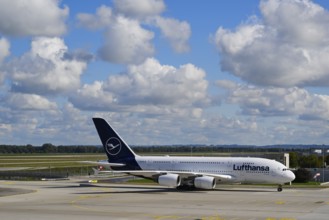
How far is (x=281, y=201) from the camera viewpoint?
145ft

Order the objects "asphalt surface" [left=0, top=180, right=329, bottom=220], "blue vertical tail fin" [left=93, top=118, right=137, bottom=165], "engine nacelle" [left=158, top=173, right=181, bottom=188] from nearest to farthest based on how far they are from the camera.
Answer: "asphalt surface" [left=0, top=180, right=329, bottom=220]
"engine nacelle" [left=158, top=173, right=181, bottom=188]
"blue vertical tail fin" [left=93, top=118, right=137, bottom=165]

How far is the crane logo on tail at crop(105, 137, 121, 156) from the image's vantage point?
203ft

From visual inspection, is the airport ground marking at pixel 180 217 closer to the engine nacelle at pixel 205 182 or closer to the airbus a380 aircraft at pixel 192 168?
the engine nacelle at pixel 205 182

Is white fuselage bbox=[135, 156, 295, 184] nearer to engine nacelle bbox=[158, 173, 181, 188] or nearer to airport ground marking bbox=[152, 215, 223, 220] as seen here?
engine nacelle bbox=[158, 173, 181, 188]

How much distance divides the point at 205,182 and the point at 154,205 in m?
15.3

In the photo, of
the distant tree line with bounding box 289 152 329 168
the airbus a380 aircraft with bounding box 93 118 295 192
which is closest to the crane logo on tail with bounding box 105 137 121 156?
the airbus a380 aircraft with bounding box 93 118 295 192

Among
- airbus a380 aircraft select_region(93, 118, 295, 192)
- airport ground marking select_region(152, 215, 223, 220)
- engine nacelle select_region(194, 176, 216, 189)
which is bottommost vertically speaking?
airport ground marking select_region(152, 215, 223, 220)

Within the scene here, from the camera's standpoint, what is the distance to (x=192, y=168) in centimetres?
5881

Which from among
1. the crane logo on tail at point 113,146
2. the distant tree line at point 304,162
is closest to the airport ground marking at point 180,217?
the crane logo on tail at point 113,146

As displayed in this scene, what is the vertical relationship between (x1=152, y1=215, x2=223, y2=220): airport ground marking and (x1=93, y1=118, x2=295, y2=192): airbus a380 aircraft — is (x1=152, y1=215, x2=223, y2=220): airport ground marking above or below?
below

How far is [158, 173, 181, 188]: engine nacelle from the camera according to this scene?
5550 cm

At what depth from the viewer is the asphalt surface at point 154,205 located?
34.1 m

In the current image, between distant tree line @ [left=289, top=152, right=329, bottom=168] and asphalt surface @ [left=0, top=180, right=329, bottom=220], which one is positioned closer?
asphalt surface @ [left=0, top=180, right=329, bottom=220]

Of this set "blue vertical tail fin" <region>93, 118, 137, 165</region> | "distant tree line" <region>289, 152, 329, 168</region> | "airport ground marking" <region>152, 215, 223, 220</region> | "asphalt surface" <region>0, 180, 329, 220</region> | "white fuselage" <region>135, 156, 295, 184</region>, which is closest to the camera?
"airport ground marking" <region>152, 215, 223, 220</region>
